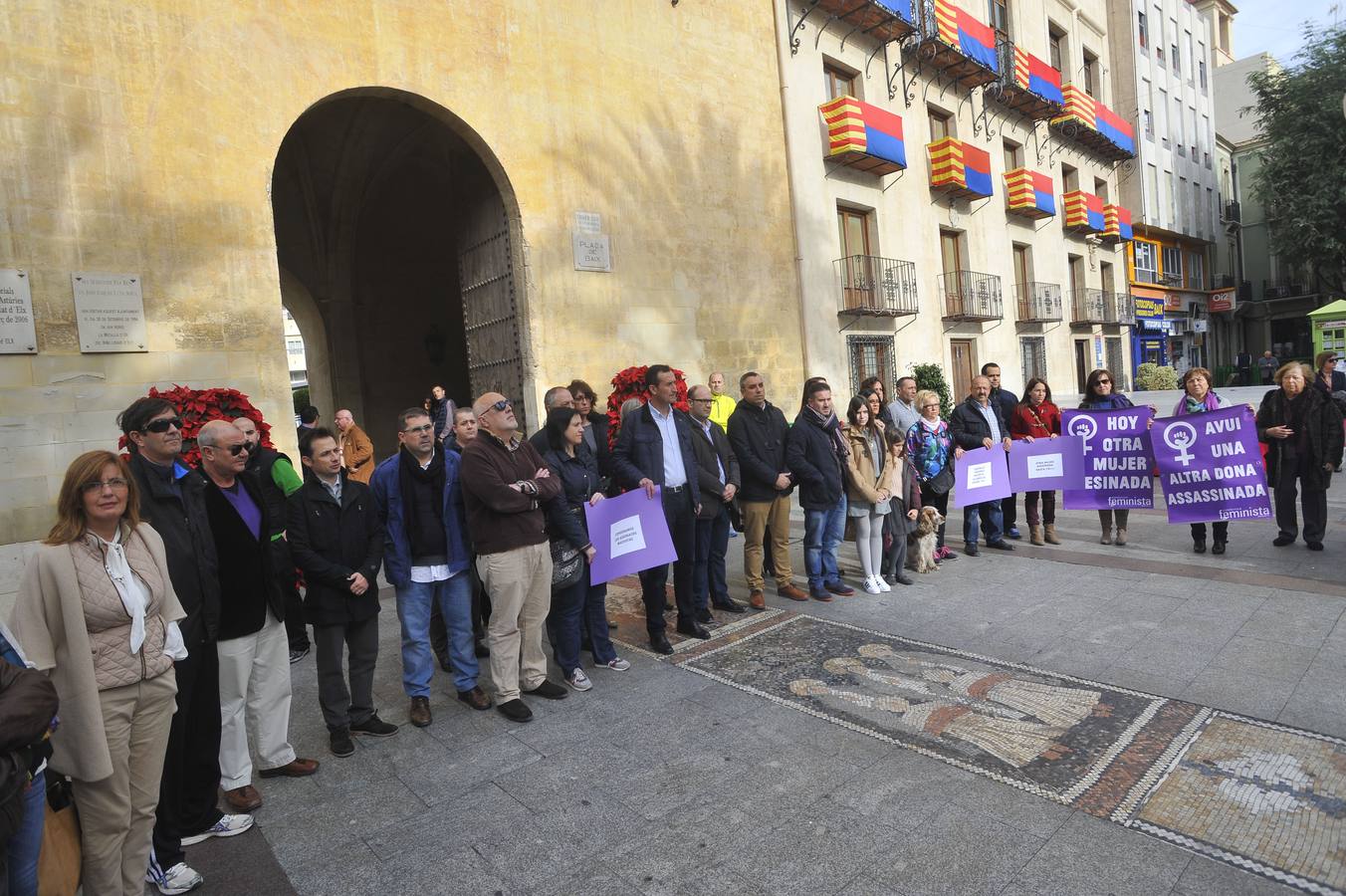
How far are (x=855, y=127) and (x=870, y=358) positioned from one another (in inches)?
178

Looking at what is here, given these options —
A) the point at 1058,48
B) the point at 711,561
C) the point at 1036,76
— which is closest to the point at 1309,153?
the point at 1058,48

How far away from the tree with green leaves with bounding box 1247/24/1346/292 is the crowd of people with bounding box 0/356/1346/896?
1132 inches

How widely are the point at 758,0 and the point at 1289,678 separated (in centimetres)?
1319

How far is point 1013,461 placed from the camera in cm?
768

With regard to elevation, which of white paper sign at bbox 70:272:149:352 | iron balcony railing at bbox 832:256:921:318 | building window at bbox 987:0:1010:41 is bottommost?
white paper sign at bbox 70:272:149:352

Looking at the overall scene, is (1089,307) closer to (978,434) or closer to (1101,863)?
(978,434)

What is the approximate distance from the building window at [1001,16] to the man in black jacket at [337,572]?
22570mm

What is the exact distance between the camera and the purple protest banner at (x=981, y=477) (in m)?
7.39

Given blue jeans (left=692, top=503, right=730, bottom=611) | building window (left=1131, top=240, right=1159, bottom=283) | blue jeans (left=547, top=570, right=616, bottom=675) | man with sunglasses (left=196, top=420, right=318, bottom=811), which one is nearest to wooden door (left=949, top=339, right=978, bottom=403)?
blue jeans (left=692, top=503, right=730, bottom=611)

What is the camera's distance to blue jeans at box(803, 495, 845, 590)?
6395 millimetres

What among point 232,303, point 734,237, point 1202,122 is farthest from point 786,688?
point 1202,122

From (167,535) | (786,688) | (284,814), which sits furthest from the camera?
(786,688)

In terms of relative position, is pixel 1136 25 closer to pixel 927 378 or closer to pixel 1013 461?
pixel 927 378

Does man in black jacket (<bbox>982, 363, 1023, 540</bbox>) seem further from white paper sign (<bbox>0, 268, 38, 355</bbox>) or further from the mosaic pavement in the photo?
white paper sign (<bbox>0, 268, 38, 355</bbox>)
